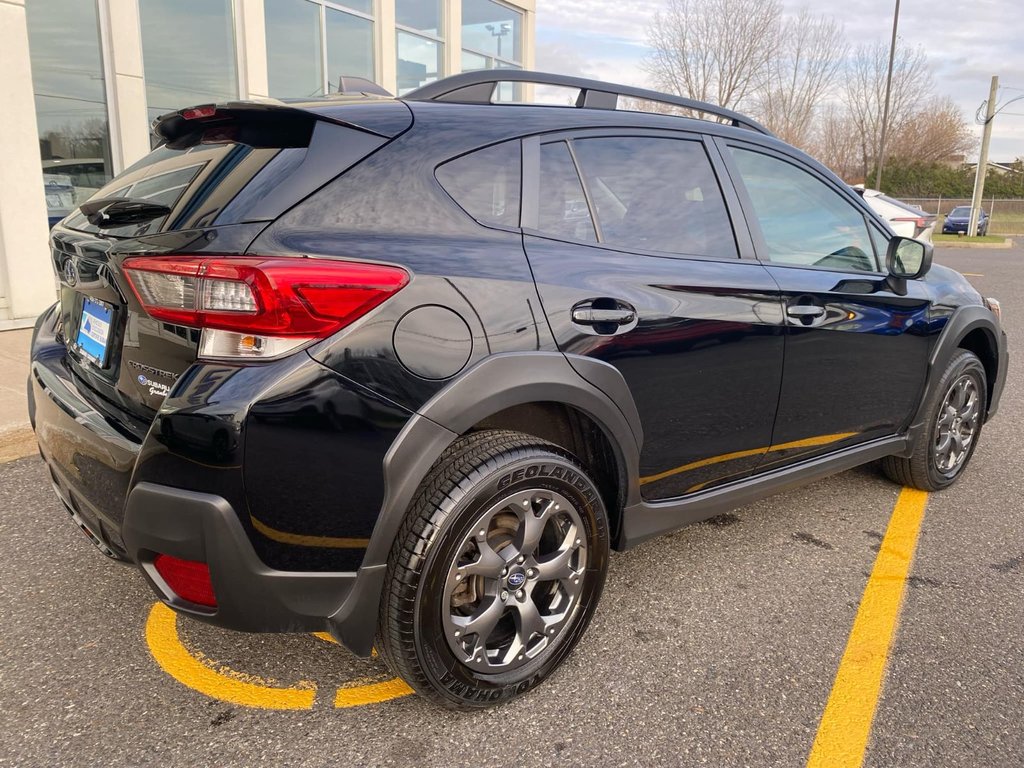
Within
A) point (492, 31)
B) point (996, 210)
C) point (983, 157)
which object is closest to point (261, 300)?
point (492, 31)

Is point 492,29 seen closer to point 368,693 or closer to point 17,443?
point 17,443

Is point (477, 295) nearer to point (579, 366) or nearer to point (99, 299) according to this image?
point (579, 366)

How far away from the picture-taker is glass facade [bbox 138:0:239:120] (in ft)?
28.4

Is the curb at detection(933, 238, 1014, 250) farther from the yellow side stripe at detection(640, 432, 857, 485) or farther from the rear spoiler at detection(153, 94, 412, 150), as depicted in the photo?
the rear spoiler at detection(153, 94, 412, 150)

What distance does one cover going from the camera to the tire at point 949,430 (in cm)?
376

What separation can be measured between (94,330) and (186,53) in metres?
8.10

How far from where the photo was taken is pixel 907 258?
137 inches

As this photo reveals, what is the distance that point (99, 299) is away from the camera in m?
2.21

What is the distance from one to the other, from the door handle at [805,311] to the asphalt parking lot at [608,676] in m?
1.01

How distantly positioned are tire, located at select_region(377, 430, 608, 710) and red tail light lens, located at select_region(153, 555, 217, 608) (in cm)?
43

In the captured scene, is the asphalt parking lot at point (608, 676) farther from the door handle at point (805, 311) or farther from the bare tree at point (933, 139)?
the bare tree at point (933, 139)

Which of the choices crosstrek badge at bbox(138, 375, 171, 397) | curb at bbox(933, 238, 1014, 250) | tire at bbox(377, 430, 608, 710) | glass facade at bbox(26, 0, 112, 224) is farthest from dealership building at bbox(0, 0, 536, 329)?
curb at bbox(933, 238, 1014, 250)

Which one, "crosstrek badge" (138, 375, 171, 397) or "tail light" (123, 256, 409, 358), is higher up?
"tail light" (123, 256, 409, 358)

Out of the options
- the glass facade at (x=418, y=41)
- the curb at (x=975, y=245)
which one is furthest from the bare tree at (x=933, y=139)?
the glass facade at (x=418, y=41)
